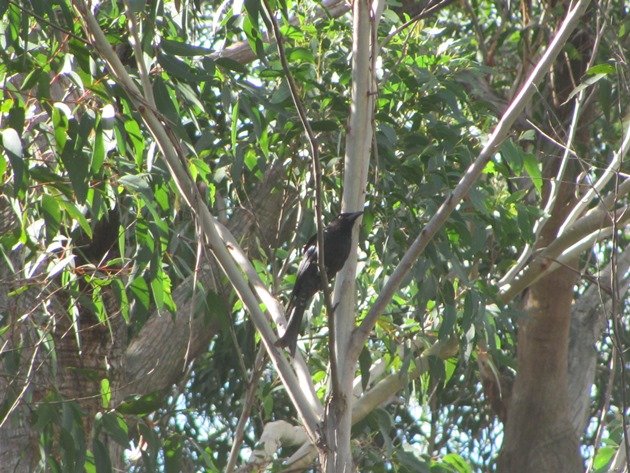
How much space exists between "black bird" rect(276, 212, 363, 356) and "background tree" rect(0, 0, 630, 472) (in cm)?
8

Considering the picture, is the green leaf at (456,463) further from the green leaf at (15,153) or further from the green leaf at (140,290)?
the green leaf at (15,153)

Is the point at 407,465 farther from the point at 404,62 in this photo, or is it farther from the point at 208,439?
the point at 208,439

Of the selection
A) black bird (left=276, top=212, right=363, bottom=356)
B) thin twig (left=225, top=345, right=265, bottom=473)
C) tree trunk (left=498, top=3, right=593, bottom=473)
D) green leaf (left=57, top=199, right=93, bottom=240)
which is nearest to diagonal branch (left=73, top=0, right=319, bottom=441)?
black bird (left=276, top=212, right=363, bottom=356)

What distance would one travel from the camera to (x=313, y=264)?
10.7 ft

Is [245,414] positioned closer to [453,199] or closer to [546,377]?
[453,199]

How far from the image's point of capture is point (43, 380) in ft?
11.8

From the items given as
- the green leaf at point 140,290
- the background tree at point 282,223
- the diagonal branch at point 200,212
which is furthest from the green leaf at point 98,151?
the green leaf at point 140,290

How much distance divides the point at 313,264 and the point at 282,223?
65 cm

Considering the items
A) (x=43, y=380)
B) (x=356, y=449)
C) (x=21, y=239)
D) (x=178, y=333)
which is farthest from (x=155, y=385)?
(x=21, y=239)

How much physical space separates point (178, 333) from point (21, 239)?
4.63 ft

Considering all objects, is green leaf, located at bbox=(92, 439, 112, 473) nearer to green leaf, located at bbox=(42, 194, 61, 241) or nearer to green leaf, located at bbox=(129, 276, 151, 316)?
green leaf, located at bbox=(129, 276, 151, 316)

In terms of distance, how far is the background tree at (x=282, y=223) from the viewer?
9.05 ft

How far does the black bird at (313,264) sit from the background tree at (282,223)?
0.08m

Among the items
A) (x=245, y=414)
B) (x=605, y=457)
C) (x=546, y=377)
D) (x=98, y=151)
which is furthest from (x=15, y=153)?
(x=546, y=377)
